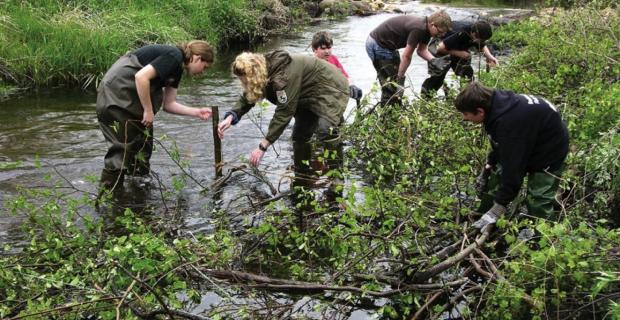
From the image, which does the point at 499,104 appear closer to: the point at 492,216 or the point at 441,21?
the point at 492,216

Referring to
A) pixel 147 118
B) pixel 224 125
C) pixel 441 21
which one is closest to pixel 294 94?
pixel 224 125

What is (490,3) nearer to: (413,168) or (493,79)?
(493,79)

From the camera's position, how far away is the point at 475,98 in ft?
13.9

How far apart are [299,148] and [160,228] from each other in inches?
91.9

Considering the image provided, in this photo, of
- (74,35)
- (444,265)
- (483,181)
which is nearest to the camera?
(444,265)

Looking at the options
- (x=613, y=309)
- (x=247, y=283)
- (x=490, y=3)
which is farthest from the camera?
(x=490, y=3)

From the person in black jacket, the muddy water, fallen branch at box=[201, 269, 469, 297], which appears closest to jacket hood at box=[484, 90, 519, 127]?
the person in black jacket

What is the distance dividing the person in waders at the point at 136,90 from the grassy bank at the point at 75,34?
5.01 m

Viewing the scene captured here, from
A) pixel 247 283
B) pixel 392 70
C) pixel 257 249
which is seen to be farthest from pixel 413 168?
pixel 392 70

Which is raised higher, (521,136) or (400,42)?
(400,42)

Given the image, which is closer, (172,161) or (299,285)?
(299,285)

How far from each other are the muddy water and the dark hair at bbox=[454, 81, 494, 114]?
1706 mm

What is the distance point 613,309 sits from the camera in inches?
126

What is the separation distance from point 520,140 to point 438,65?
183 inches
